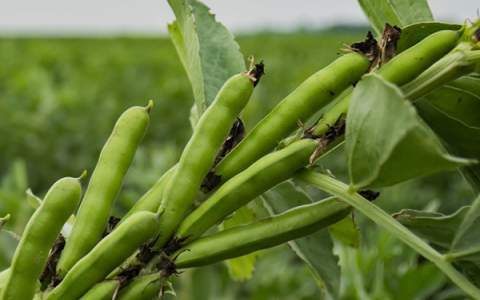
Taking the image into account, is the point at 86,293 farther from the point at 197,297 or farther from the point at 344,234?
the point at 197,297

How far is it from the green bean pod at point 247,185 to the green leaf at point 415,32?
133 mm

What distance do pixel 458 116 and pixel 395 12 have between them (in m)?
0.13

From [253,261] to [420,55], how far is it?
494mm

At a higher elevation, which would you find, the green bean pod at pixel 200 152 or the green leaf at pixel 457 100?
the green bean pod at pixel 200 152

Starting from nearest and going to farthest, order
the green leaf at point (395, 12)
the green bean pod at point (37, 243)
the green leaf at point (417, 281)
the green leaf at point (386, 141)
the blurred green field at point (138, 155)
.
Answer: the green leaf at point (386, 141) → the green bean pod at point (37, 243) → the green leaf at point (395, 12) → the green leaf at point (417, 281) → the blurred green field at point (138, 155)

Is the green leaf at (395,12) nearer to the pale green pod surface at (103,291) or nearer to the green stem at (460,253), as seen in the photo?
the green stem at (460,253)

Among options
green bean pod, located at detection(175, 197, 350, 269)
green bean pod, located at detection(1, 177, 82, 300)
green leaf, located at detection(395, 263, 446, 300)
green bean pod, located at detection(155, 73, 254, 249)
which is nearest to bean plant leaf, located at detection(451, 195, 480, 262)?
green bean pod, located at detection(175, 197, 350, 269)

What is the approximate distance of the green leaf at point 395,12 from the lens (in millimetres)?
825

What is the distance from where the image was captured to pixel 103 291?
0.69 m

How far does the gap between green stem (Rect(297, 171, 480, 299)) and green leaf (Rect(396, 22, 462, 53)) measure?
143mm

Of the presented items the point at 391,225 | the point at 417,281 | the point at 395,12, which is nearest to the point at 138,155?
the point at 417,281

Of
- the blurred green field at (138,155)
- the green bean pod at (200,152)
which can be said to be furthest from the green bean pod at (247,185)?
the blurred green field at (138,155)

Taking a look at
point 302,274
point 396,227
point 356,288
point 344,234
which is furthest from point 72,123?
point 396,227

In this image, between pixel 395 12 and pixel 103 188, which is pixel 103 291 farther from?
pixel 395 12
